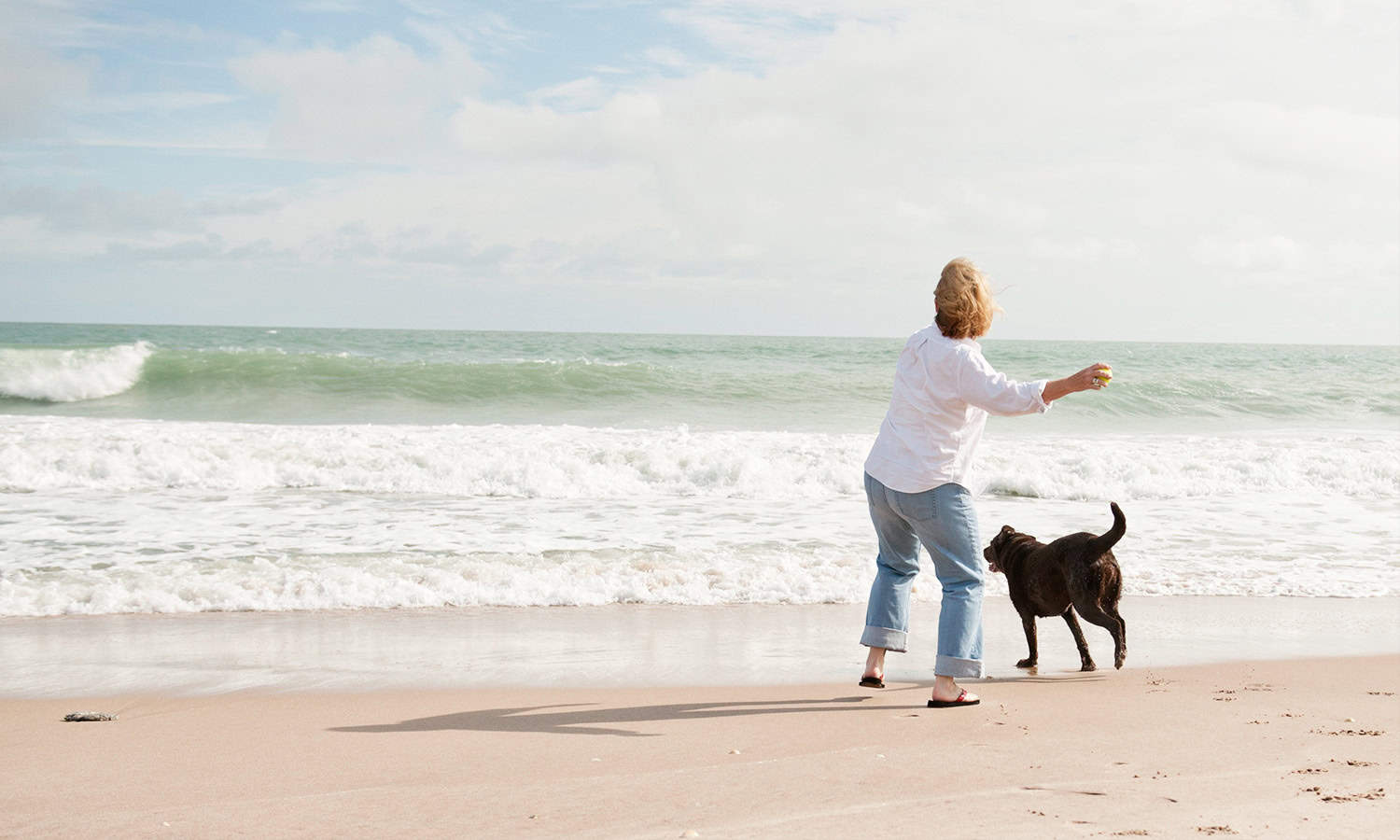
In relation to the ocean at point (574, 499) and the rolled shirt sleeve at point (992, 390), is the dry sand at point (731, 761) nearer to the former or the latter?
Answer: the rolled shirt sleeve at point (992, 390)

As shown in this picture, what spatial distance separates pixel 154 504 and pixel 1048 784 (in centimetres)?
895

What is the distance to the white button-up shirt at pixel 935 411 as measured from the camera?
381cm

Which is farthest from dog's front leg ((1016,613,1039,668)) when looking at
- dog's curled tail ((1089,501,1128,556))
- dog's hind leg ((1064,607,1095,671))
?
dog's curled tail ((1089,501,1128,556))

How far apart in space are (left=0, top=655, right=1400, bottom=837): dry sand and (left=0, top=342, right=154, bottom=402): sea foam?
2126 cm

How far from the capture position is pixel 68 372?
23.1 metres

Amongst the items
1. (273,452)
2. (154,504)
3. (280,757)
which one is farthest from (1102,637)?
(273,452)

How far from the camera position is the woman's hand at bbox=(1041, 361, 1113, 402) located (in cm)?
360

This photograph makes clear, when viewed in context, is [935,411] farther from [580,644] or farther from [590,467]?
[590,467]

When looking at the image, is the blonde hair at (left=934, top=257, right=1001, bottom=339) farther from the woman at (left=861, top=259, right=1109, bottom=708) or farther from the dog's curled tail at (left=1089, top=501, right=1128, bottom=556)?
the dog's curled tail at (left=1089, top=501, right=1128, bottom=556)

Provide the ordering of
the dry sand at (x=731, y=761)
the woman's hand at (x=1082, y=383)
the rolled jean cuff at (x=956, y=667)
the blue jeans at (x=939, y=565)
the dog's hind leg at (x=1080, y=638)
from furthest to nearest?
the dog's hind leg at (x=1080, y=638) → the rolled jean cuff at (x=956, y=667) → the blue jeans at (x=939, y=565) → the woman's hand at (x=1082, y=383) → the dry sand at (x=731, y=761)

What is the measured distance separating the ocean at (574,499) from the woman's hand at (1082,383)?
3204 mm

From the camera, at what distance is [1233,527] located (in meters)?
9.07

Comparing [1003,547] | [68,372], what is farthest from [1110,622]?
[68,372]

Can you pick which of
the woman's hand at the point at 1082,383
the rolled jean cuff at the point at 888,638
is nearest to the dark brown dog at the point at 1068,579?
the rolled jean cuff at the point at 888,638
